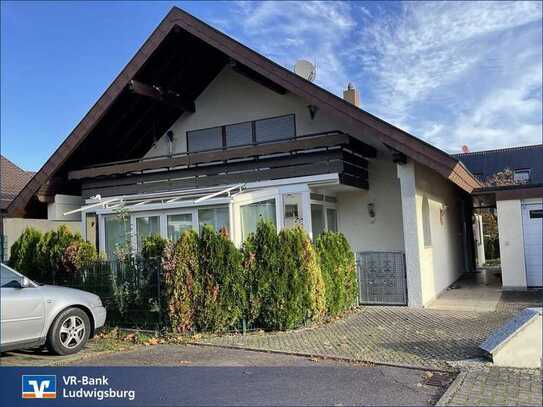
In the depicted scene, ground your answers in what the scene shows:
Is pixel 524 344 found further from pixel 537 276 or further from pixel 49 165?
pixel 49 165

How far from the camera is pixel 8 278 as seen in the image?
7.20m

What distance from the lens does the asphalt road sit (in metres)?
5.36

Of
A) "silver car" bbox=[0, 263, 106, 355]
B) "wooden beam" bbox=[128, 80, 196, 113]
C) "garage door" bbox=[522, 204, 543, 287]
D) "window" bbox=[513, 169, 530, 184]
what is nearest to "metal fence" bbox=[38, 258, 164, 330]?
"silver car" bbox=[0, 263, 106, 355]

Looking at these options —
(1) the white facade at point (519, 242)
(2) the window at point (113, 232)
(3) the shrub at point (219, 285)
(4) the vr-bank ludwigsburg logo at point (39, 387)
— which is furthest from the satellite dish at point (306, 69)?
(4) the vr-bank ludwigsburg logo at point (39, 387)

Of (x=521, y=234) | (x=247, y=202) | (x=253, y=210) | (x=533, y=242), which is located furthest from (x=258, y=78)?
(x=533, y=242)

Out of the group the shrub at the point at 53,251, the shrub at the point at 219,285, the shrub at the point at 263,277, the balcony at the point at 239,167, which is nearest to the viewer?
the shrub at the point at 219,285

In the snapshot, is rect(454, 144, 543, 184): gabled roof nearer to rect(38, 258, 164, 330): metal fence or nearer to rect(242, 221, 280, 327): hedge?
rect(242, 221, 280, 327): hedge

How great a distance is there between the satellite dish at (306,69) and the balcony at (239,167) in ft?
9.54

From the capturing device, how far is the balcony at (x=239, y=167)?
40.2 ft

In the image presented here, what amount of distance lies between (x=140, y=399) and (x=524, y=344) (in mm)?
4727

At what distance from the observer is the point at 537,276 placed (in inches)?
522

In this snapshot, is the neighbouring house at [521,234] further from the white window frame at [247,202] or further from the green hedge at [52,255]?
the green hedge at [52,255]

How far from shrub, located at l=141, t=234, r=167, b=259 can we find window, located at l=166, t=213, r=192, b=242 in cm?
265

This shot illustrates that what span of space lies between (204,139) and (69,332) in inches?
345
